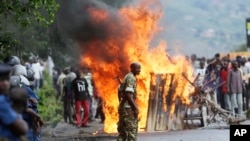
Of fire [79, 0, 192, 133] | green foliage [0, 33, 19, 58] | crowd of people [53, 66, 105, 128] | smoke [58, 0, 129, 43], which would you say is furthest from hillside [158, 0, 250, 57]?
green foliage [0, 33, 19, 58]

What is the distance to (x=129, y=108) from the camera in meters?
11.4

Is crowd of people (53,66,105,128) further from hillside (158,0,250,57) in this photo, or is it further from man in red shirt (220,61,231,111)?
hillside (158,0,250,57)

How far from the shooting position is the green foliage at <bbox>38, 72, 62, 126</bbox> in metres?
20.2

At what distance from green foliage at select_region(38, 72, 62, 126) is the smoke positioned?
9.58 ft

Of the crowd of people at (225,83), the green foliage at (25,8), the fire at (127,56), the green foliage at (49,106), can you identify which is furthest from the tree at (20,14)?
the green foliage at (49,106)

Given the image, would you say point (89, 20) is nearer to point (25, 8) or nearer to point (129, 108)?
point (25, 8)

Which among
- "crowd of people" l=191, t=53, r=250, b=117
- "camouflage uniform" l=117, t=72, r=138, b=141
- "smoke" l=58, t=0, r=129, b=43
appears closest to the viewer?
"camouflage uniform" l=117, t=72, r=138, b=141

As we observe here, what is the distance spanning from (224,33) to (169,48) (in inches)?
3128

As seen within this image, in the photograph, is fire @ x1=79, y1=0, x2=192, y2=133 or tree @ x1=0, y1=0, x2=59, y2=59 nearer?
tree @ x1=0, y1=0, x2=59, y2=59

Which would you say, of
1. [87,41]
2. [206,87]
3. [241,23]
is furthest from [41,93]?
[241,23]

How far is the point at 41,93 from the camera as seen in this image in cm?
2255

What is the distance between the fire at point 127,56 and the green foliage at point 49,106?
317cm

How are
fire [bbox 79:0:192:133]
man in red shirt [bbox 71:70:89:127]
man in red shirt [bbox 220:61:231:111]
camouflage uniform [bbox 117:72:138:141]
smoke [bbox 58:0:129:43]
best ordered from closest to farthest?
camouflage uniform [bbox 117:72:138:141]
fire [bbox 79:0:192:133]
smoke [bbox 58:0:129:43]
man in red shirt [bbox 71:70:89:127]
man in red shirt [bbox 220:61:231:111]

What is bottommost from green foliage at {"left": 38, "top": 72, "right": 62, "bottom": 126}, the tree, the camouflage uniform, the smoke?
the camouflage uniform
